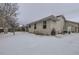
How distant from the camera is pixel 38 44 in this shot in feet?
5.76

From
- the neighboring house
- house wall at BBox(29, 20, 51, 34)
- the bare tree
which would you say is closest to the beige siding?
the neighboring house

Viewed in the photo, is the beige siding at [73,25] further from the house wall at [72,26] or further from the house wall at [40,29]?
the house wall at [40,29]

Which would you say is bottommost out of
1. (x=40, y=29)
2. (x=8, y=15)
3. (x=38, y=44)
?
(x=38, y=44)

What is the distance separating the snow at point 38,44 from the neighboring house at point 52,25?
68 mm

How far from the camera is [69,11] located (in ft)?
5.88

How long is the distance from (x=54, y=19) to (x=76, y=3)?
13.9 inches

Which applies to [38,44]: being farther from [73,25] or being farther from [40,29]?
[73,25]

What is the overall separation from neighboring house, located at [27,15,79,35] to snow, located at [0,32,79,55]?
7 centimetres

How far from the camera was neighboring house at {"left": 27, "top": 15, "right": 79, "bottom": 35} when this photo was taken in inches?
69.9

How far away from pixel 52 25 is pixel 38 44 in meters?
0.31

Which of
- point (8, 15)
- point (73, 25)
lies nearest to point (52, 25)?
point (73, 25)

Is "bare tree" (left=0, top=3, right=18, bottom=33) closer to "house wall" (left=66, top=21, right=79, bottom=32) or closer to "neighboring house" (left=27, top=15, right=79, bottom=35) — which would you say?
"neighboring house" (left=27, top=15, right=79, bottom=35)
